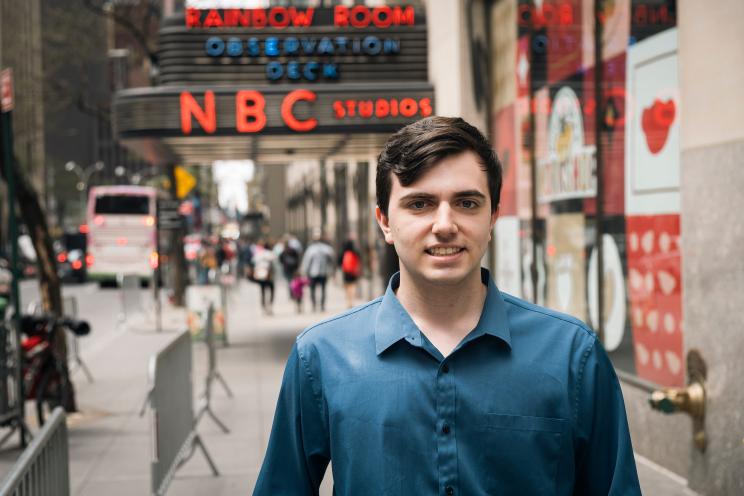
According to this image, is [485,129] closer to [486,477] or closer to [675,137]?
[675,137]

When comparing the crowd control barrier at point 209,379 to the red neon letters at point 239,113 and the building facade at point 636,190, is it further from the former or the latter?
the building facade at point 636,190

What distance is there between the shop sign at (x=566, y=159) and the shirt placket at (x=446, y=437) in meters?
6.95

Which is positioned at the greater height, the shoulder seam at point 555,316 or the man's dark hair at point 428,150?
the man's dark hair at point 428,150

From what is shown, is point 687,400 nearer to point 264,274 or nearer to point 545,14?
point 545,14

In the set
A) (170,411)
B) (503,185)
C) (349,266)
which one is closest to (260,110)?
(503,185)

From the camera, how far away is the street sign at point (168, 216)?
2100 centimetres

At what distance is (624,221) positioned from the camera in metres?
8.47

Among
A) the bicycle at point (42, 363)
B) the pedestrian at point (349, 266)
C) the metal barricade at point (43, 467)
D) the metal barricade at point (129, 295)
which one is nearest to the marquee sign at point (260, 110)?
the bicycle at point (42, 363)

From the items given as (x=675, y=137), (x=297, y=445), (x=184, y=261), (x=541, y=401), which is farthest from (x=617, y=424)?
(x=184, y=261)

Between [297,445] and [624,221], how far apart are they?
632cm

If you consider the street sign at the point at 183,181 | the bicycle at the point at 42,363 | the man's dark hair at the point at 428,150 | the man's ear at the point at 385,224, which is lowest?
the bicycle at the point at 42,363

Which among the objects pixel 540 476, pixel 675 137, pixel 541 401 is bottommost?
pixel 540 476

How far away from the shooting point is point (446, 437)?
238 centimetres

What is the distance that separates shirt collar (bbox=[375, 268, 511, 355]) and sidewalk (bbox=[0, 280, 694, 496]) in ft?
14.8
